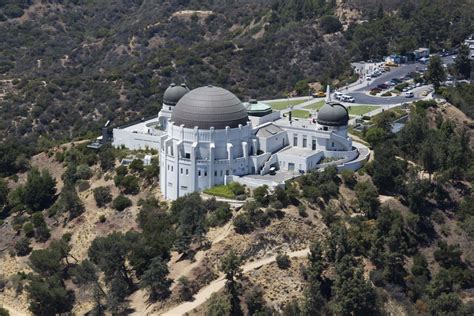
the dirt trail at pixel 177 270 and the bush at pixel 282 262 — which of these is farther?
the bush at pixel 282 262

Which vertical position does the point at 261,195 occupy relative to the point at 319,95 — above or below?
below

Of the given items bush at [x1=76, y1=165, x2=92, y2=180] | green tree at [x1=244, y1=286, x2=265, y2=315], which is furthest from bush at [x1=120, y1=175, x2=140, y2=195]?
green tree at [x1=244, y1=286, x2=265, y2=315]

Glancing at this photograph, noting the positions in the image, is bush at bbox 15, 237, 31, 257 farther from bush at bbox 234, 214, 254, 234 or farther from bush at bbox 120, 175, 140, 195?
bush at bbox 234, 214, 254, 234

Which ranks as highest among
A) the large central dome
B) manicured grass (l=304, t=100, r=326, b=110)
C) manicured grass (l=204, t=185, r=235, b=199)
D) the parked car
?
the large central dome

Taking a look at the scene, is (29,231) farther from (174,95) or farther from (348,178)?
(348,178)

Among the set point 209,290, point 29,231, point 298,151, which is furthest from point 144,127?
point 209,290

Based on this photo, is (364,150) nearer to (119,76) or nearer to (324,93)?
(324,93)

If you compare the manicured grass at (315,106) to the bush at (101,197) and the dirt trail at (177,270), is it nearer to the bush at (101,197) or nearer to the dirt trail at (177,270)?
the bush at (101,197)

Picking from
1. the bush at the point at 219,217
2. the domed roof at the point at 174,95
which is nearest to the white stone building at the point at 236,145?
the bush at the point at 219,217
